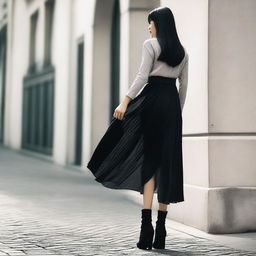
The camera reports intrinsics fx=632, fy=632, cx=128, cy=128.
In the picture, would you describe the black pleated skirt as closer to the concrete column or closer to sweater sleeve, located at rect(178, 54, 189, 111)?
sweater sleeve, located at rect(178, 54, 189, 111)

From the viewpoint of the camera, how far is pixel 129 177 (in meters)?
5.16

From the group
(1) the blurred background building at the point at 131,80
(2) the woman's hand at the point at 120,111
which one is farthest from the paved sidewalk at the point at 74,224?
(2) the woman's hand at the point at 120,111

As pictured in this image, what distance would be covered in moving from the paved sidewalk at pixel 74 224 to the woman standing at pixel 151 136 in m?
0.41

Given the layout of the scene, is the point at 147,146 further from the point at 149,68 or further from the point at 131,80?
the point at 131,80

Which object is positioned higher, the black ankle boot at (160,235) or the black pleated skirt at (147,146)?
the black pleated skirt at (147,146)

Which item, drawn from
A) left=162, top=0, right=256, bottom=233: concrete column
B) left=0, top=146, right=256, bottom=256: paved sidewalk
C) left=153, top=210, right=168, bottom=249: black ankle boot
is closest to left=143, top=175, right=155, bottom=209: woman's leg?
left=153, top=210, right=168, bottom=249: black ankle boot

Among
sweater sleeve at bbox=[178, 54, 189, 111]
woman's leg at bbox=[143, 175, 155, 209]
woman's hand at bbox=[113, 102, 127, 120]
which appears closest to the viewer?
woman's hand at bbox=[113, 102, 127, 120]

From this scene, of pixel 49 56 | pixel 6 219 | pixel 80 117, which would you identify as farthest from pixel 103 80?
pixel 6 219

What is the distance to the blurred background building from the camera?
6.24 metres

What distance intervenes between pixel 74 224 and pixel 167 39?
2285mm

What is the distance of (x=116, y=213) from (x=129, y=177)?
2.26m

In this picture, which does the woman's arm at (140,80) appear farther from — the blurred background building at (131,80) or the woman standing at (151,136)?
the blurred background building at (131,80)

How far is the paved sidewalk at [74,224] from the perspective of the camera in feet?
16.5

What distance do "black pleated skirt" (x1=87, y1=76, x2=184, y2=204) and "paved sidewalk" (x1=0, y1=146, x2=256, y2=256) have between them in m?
0.53
